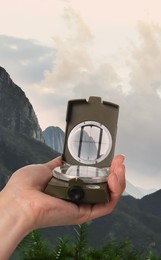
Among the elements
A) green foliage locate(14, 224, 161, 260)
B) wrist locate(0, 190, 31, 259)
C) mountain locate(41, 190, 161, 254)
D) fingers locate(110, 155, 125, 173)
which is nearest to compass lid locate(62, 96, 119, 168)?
fingers locate(110, 155, 125, 173)

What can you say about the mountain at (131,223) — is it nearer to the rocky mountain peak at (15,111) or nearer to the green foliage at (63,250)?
the rocky mountain peak at (15,111)

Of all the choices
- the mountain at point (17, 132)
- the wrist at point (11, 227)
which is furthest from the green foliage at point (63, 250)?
the mountain at point (17, 132)

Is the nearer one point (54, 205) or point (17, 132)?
point (54, 205)

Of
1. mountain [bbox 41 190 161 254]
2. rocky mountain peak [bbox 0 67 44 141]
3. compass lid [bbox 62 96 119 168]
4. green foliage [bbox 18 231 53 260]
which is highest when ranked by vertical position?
rocky mountain peak [bbox 0 67 44 141]

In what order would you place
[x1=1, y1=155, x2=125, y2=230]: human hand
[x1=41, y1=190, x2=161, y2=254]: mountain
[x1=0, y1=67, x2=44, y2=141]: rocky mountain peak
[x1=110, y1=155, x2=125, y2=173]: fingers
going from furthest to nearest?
[x1=0, y1=67, x2=44, y2=141]: rocky mountain peak < [x1=41, y1=190, x2=161, y2=254]: mountain < [x1=110, y1=155, x2=125, y2=173]: fingers < [x1=1, y1=155, x2=125, y2=230]: human hand

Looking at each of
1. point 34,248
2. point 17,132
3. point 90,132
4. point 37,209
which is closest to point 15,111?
point 17,132

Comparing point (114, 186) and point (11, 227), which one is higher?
point (114, 186)

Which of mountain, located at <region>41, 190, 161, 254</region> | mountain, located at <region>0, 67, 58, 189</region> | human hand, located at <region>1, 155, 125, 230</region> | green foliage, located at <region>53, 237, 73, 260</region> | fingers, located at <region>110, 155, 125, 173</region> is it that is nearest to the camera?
human hand, located at <region>1, 155, 125, 230</region>

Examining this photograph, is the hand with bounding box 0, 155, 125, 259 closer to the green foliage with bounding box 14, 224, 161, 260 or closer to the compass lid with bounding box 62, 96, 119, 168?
the compass lid with bounding box 62, 96, 119, 168

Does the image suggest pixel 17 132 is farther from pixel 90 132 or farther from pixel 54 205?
pixel 54 205
